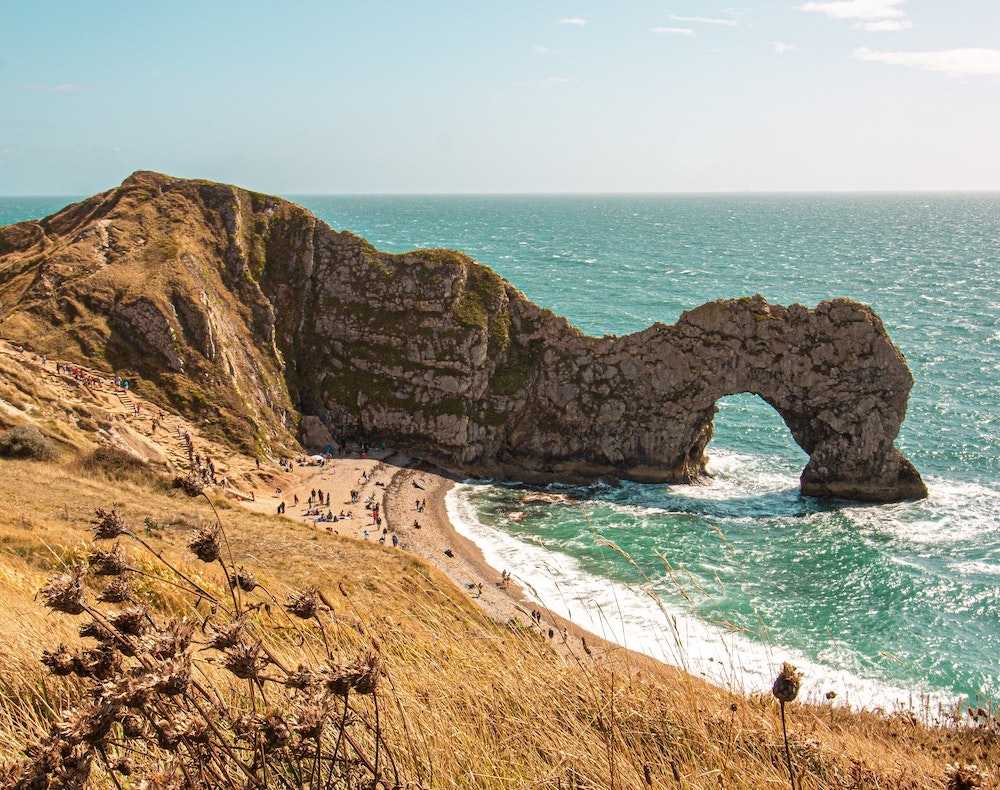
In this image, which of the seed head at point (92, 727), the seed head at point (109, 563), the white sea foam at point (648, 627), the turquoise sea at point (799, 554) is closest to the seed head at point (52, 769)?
the seed head at point (92, 727)

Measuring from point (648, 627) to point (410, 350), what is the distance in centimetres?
4169

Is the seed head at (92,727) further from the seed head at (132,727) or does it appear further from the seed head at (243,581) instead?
the seed head at (243,581)

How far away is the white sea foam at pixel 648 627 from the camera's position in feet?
116

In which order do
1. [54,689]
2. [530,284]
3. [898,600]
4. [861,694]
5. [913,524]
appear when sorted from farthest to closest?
[530,284] → [913,524] → [898,600] → [861,694] → [54,689]

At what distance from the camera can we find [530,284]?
152250 millimetres

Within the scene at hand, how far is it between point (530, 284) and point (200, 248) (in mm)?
87046

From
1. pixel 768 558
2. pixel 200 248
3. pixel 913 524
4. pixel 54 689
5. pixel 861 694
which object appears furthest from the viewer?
pixel 200 248

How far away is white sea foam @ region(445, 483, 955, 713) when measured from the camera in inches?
1393

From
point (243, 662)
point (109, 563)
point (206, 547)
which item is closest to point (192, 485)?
point (206, 547)

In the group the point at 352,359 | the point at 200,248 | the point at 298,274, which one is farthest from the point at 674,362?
the point at 200,248

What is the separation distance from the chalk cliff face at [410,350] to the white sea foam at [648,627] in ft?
45.1

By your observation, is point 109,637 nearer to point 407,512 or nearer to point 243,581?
point 243,581

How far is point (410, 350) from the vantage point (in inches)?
2911

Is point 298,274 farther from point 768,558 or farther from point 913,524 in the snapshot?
point 913,524
